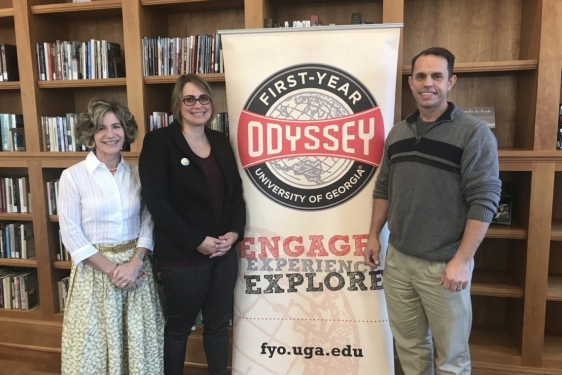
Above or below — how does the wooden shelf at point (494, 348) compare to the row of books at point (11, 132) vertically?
below

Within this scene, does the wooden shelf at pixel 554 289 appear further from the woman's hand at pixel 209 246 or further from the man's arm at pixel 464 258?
the woman's hand at pixel 209 246

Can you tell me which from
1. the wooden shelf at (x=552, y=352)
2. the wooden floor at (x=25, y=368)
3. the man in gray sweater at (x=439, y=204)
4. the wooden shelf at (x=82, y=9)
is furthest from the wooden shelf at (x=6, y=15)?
the wooden shelf at (x=552, y=352)

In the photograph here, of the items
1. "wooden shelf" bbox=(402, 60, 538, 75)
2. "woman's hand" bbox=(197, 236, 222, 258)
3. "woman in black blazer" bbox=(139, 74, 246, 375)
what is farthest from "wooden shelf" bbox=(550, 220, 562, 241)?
"woman's hand" bbox=(197, 236, 222, 258)

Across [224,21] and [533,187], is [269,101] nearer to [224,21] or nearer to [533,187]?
[224,21]

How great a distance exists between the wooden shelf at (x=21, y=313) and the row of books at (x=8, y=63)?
1418 mm

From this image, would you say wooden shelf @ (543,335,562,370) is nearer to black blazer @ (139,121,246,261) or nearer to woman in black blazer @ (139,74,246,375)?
woman in black blazer @ (139,74,246,375)

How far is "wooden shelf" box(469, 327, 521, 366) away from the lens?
2.29 metres

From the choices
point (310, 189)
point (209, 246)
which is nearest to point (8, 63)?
point (209, 246)

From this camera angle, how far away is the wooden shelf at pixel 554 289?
2203mm

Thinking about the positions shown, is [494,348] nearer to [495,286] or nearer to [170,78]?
[495,286]

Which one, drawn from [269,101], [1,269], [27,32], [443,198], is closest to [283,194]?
[269,101]

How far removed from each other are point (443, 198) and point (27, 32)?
2399 millimetres

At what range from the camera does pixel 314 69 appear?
6.52 feet

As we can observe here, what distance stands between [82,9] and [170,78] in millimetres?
638
